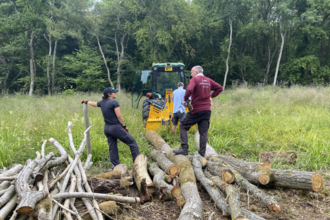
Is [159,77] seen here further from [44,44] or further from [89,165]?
[44,44]

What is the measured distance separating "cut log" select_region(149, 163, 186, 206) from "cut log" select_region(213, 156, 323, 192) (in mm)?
1265

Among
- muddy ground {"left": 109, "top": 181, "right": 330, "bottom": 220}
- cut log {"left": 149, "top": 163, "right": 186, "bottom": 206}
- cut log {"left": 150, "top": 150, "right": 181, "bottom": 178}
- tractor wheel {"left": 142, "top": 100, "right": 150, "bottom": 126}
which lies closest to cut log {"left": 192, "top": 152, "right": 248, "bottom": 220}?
muddy ground {"left": 109, "top": 181, "right": 330, "bottom": 220}

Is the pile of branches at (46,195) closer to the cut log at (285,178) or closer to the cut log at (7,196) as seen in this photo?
the cut log at (7,196)

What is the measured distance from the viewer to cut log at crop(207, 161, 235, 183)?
3.08 m

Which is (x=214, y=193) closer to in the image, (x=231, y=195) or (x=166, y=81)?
(x=231, y=195)

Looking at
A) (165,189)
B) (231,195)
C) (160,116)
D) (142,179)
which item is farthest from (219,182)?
(160,116)

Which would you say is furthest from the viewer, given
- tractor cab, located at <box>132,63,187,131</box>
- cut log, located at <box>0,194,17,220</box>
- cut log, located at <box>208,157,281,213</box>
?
tractor cab, located at <box>132,63,187,131</box>

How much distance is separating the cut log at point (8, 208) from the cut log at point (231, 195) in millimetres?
2242

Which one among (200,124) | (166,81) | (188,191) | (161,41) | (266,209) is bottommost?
(266,209)

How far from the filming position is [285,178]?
3096 mm

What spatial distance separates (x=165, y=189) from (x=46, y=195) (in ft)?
4.80

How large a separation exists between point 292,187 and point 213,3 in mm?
27222

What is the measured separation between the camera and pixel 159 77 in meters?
8.09

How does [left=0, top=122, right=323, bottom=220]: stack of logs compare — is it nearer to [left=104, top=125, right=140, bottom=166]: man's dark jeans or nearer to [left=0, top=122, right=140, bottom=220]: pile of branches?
[left=0, top=122, right=140, bottom=220]: pile of branches
